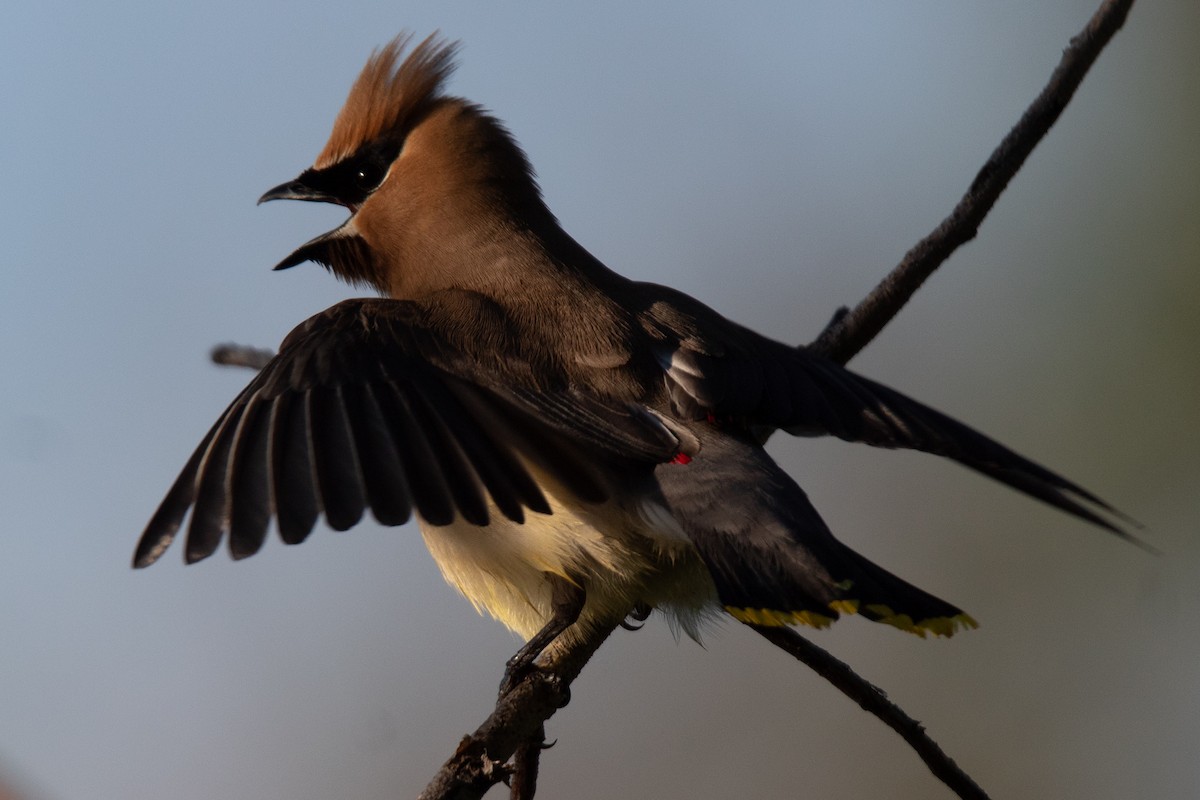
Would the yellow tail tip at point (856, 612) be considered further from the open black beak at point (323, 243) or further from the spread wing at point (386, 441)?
the open black beak at point (323, 243)

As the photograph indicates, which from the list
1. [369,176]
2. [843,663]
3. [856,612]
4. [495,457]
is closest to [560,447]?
[495,457]

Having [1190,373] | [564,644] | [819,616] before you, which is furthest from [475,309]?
[1190,373]

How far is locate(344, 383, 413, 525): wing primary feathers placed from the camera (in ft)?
9.59

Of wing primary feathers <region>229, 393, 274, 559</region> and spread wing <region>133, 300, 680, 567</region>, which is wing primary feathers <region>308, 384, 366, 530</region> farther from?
wing primary feathers <region>229, 393, 274, 559</region>

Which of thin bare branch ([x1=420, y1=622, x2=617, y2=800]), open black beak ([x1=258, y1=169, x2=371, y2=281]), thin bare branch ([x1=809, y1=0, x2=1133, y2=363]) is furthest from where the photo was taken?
open black beak ([x1=258, y1=169, x2=371, y2=281])

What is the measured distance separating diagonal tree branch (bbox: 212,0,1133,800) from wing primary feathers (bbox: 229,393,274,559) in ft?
1.99

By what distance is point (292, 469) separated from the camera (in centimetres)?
306

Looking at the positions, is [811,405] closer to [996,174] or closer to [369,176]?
[996,174]

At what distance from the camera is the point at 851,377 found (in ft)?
12.1

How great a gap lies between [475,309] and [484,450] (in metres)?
0.64

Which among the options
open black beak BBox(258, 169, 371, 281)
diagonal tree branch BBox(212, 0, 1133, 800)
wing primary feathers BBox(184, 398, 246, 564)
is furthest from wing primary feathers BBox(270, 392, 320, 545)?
open black beak BBox(258, 169, 371, 281)

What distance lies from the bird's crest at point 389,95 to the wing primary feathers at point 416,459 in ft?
4.45

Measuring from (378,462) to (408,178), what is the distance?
1.48m

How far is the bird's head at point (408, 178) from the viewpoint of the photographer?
4.18 m
